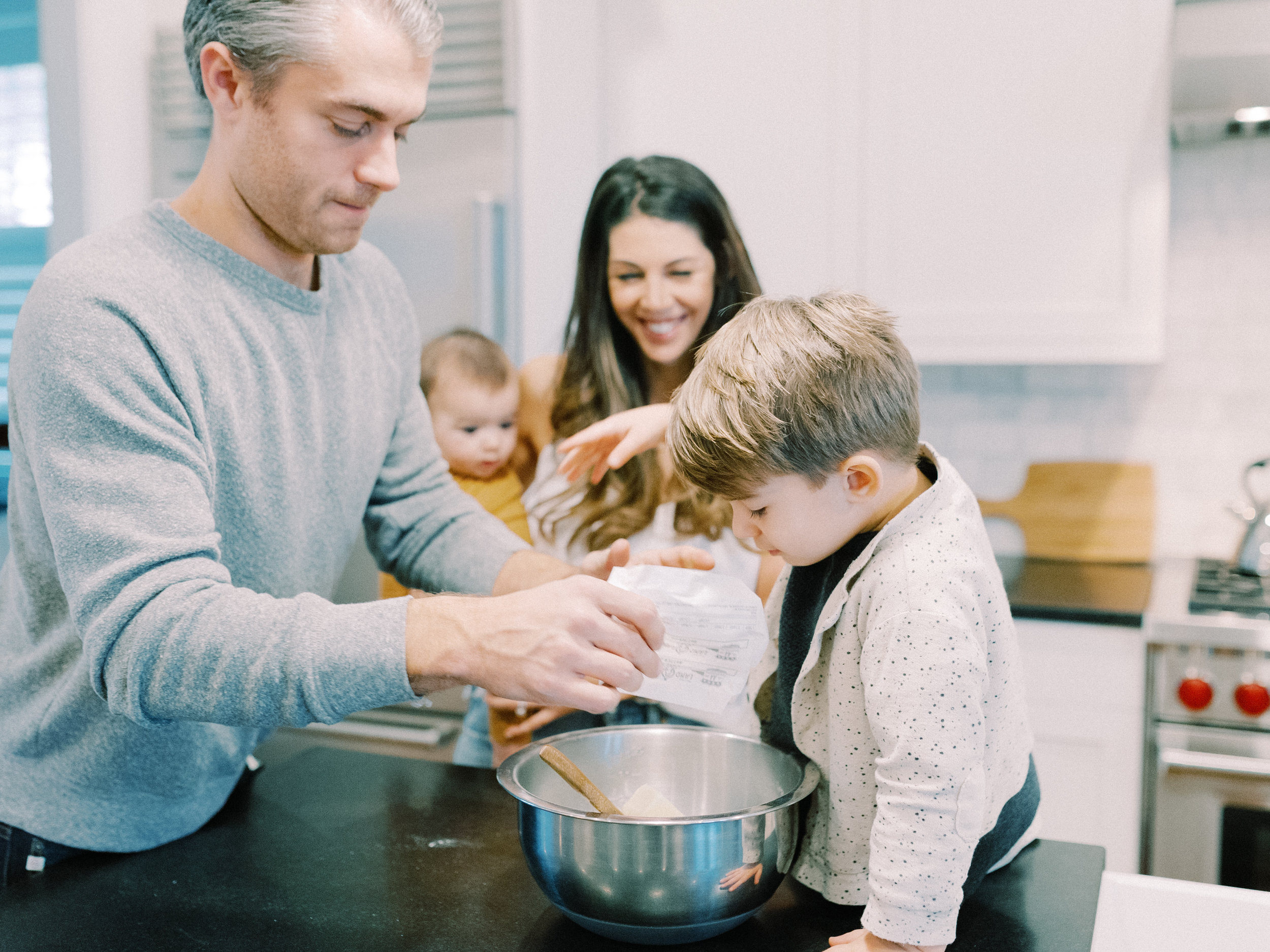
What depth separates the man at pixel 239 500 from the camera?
0.85 m

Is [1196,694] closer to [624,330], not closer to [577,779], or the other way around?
[624,330]

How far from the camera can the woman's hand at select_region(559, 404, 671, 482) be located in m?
1.23

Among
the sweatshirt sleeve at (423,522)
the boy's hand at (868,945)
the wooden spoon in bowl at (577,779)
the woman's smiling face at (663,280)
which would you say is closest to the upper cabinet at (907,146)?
the woman's smiling face at (663,280)

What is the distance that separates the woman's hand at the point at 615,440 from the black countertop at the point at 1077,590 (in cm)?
93

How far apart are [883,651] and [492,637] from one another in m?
0.32

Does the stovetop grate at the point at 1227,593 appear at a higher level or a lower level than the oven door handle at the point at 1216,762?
higher

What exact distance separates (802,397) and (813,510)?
10 cm

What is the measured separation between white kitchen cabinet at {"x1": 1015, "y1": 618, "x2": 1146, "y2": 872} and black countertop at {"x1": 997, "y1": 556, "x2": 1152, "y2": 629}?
26 mm

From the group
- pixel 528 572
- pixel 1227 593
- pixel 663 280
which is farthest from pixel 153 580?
pixel 1227 593

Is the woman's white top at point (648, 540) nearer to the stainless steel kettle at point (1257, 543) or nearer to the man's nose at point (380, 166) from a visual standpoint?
the man's nose at point (380, 166)

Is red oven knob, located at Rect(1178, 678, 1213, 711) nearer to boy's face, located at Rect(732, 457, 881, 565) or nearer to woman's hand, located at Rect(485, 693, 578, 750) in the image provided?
woman's hand, located at Rect(485, 693, 578, 750)

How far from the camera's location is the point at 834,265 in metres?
2.29

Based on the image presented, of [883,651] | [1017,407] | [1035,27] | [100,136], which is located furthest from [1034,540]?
[100,136]

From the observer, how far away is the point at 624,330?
184cm
